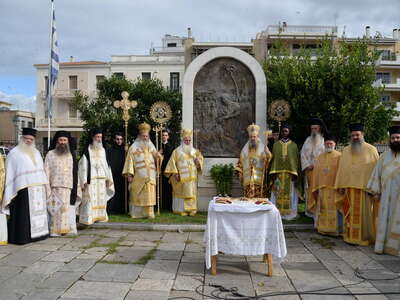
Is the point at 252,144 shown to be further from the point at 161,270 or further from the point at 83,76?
the point at 83,76

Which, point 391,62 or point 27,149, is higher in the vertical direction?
point 391,62

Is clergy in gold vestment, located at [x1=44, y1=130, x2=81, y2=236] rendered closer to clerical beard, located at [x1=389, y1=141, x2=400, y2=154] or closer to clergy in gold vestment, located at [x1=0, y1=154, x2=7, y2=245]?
clergy in gold vestment, located at [x1=0, y1=154, x2=7, y2=245]

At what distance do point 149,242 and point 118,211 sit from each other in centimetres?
338

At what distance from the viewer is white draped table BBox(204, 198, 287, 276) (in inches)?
221

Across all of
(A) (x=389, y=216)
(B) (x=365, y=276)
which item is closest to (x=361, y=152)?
(A) (x=389, y=216)

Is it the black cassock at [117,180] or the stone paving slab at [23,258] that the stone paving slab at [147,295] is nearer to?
the stone paving slab at [23,258]

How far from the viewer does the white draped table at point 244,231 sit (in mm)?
5609

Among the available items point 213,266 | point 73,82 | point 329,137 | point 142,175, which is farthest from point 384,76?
point 213,266

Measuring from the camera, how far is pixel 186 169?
34.4 feet

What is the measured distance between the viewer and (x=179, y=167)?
10516mm

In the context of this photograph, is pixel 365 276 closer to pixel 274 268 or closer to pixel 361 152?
pixel 274 268

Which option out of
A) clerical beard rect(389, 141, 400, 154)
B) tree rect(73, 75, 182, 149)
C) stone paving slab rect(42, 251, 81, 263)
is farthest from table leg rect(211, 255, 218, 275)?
tree rect(73, 75, 182, 149)

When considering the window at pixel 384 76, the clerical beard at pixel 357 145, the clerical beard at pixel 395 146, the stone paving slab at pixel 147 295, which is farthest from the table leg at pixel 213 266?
the window at pixel 384 76

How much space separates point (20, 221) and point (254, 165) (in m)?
5.49
